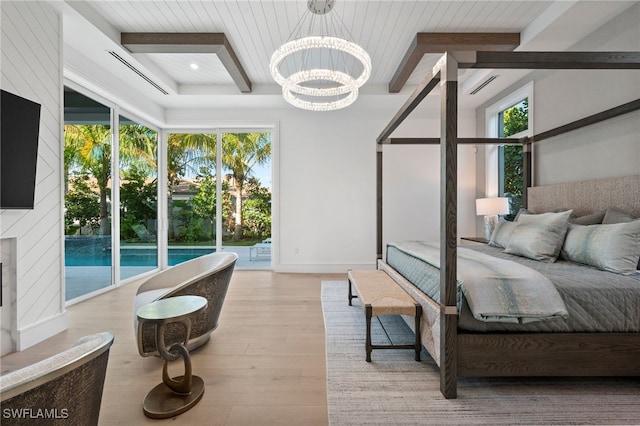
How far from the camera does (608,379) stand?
189 centimetres

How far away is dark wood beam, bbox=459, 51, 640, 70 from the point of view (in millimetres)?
1672

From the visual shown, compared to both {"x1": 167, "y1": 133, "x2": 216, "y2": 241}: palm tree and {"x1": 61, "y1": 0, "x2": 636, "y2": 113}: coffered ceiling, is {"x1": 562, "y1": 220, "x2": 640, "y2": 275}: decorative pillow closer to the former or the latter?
{"x1": 61, "y1": 0, "x2": 636, "y2": 113}: coffered ceiling

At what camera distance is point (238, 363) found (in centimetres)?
215

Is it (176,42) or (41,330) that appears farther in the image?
(176,42)

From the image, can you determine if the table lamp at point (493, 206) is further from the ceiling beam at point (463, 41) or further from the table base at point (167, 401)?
the table base at point (167, 401)

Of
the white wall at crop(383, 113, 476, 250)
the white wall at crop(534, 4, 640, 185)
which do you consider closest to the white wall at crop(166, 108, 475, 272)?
the white wall at crop(383, 113, 476, 250)

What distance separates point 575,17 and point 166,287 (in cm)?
453

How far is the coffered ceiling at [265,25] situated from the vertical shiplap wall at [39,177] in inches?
13.9

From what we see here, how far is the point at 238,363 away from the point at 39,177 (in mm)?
2352

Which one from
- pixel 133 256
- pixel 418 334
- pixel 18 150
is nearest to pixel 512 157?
pixel 418 334

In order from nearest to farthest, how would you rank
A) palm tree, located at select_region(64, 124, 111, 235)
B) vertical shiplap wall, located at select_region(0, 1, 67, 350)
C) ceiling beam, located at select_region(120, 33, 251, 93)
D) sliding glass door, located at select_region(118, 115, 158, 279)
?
1. vertical shiplap wall, located at select_region(0, 1, 67, 350)
2. ceiling beam, located at select_region(120, 33, 251, 93)
3. palm tree, located at select_region(64, 124, 111, 235)
4. sliding glass door, located at select_region(118, 115, 158, 279)

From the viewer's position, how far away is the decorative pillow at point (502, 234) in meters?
3.24

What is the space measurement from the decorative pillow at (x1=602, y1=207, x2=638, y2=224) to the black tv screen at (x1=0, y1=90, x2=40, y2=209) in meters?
4.76

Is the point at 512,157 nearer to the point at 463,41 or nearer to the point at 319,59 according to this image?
the point at 463,41
